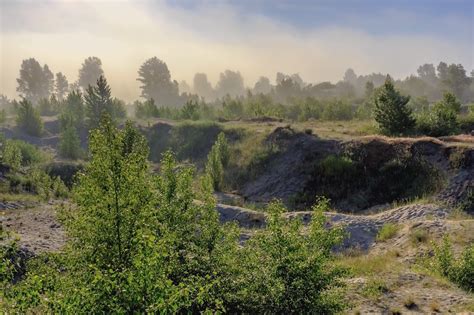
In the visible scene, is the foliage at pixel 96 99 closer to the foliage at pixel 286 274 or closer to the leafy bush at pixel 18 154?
the leafy bush at pixel 18 154

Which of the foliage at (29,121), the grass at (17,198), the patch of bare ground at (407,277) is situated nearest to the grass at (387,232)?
the patch of bare ground at (407,277)

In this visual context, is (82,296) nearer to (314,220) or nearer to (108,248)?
(108,248)

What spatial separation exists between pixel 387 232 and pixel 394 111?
19528 millimetres

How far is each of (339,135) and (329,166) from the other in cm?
738

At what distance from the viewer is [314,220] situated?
38.2ft

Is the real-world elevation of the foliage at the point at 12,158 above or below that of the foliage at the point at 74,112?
below

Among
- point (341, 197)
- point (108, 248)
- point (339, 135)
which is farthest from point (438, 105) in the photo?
point (108, 248)

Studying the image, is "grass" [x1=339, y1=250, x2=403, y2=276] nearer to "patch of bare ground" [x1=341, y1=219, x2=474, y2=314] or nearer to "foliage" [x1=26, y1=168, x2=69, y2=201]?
"patch of bare ground" [x1=341, y1=219, x2=474, y2=314]

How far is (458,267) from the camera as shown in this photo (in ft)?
49.6

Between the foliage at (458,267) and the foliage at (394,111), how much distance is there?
24280 mm

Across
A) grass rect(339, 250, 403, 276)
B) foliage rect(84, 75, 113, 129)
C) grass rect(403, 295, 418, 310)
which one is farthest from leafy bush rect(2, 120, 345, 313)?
foliage rect(84, 75, 113, 129)

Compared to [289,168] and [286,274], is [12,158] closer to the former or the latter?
[289,168]

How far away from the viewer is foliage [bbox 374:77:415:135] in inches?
1499

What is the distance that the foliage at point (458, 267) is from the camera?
1469 centimetres
